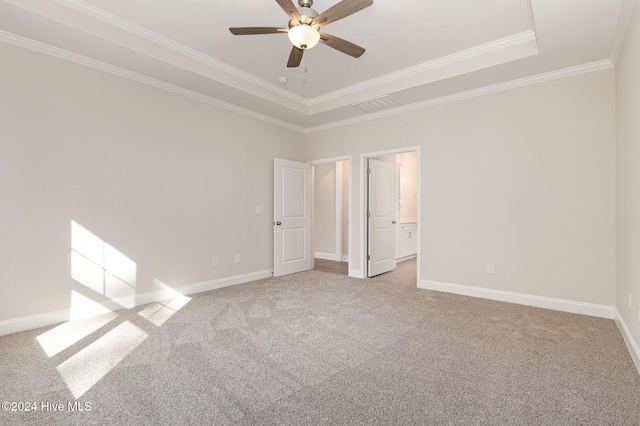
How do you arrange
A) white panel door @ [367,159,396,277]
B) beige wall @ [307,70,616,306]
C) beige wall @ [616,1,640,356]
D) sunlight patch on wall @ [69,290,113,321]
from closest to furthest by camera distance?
beige wall @ [616,1,640,356] < sunlight patch on wall @ [69,290,113,321] < beige wall @ [307,70,616,306] < white panel door @ [367,159,396,277]

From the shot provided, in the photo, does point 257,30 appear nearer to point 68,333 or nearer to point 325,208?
point 68,333

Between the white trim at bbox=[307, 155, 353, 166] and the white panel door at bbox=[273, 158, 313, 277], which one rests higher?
the white trim at bbox=[307, 155, 353, 166]

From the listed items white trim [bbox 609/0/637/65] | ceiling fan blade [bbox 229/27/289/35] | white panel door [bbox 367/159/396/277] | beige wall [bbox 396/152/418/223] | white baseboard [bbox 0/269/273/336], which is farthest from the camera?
beige wall [bbox 396/152/418/223]

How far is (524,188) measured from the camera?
3748 mm

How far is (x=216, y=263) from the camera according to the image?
4531 mm

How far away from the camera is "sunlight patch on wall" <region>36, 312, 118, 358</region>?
2549mm

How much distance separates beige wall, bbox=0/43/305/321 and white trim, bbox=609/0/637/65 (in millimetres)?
4453

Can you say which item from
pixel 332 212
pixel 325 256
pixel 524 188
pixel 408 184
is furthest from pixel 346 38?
pixel 325 256

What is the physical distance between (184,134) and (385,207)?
11.8 feet

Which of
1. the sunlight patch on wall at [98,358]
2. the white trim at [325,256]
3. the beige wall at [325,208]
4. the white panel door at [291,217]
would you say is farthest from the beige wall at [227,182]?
the white trim at [325,256]

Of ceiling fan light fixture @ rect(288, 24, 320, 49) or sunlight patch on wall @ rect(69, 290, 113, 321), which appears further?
sunlight patch on wall @ rect(69, 290, 113, 321)

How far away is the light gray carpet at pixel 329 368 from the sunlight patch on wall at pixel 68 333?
2 centimetres

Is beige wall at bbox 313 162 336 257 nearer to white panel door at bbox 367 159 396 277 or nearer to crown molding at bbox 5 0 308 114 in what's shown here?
white panel door at bbox 367 159 396 277

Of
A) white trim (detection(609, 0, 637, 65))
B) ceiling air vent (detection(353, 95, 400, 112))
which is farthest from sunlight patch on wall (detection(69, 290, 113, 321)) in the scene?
white trim (detection(609, 0, 637, 65))
